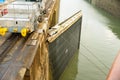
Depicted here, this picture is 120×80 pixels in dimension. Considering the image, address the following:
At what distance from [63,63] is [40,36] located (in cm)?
516

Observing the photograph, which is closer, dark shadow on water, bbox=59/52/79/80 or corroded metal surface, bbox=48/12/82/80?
corroded metal surface, bbox=48/12/82/80

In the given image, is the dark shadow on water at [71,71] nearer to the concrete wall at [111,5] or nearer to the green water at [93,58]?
the green water at [93,58]

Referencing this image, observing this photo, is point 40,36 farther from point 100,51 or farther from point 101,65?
point 100,51

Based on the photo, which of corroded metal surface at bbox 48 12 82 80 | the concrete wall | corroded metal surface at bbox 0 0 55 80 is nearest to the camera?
corroded metal surface at bbox 0 0 55 80

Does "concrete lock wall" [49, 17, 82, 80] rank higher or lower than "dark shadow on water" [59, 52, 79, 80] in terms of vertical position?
higher

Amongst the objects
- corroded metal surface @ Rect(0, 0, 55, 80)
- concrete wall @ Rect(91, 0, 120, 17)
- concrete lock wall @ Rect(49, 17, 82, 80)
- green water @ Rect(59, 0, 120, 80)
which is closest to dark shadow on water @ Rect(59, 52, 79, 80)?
green water @ Rect(59, 0, 120, 80)

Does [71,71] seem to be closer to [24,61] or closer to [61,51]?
[61,51]

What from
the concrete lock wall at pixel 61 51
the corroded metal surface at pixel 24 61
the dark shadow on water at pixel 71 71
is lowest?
the dark shadow on water at pixel 71 71

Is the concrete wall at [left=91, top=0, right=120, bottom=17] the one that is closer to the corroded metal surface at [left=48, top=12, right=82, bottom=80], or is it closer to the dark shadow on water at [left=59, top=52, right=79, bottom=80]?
the corroded metal surface at [left=48, top=12, right=82, bottom=80]

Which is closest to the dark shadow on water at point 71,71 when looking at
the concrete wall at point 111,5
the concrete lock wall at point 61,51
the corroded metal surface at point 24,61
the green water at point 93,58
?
the green water at point 93,58

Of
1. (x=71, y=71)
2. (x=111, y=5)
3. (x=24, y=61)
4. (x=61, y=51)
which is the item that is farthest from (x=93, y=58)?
(x=111, y=5)

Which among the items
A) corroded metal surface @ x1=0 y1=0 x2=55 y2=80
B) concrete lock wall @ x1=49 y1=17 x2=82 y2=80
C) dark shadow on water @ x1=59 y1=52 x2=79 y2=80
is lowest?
dark shadow on water @ x1=59 y1=52 x2=79 y2=80

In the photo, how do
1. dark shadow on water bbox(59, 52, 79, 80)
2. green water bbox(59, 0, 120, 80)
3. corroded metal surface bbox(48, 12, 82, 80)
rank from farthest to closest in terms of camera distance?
green water bbox(59, 0, 120, 80)
dark shadow on water bbox(59, 52, 79, 80)
corroded metal surface bbox(48, 12, 82, 80)

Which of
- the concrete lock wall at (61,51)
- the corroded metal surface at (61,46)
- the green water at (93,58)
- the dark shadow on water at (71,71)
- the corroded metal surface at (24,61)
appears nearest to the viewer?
the corroded metal surface at (24,61)
